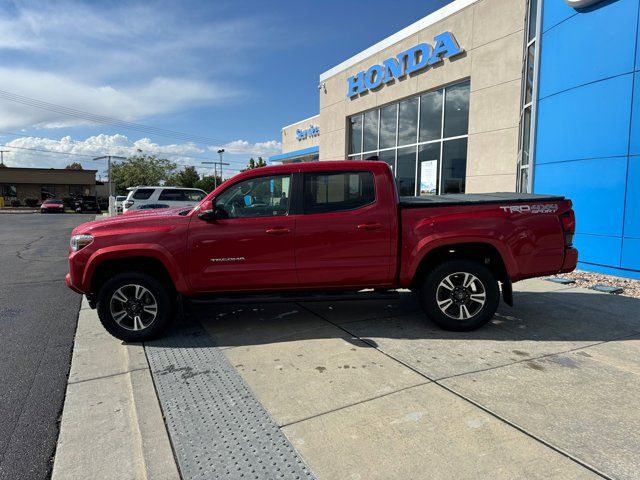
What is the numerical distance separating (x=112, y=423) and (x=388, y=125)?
14536 millimetres

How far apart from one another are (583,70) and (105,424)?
30.4 feet

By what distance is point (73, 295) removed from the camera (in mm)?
6941

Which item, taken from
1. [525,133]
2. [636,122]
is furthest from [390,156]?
[636,122]

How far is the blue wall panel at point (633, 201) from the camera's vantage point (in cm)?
718

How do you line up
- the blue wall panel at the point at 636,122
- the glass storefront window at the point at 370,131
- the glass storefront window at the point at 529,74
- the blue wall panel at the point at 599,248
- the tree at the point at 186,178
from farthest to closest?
the tree at the point at 186,178 → the glass storefront window at the point at 370,131 → the glass storefront window at the point at 529,74 → the blue wall panel at the point at 599,248 → the blue wall panel at the point at 636,122

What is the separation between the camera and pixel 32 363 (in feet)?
13.6

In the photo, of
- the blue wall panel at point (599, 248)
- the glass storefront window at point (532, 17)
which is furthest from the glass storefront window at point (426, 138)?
the blue wall panel at point (599, 248)

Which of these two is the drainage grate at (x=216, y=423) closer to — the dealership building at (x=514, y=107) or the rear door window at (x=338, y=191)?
the rear door window at (x=338, y=191)

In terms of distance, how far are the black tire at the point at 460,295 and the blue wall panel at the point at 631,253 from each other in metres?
4.30

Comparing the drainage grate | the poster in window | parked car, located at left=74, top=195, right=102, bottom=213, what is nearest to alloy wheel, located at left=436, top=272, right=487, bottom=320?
the drainage grate

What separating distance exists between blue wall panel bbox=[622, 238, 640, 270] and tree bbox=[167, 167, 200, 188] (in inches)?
2573

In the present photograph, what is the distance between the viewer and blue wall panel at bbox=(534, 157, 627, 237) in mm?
7500

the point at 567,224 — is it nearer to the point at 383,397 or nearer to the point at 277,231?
the point at 383,397

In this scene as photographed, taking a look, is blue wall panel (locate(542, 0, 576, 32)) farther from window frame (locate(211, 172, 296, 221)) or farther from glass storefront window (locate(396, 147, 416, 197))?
window frame (locate(211, 172, 296, 221))
